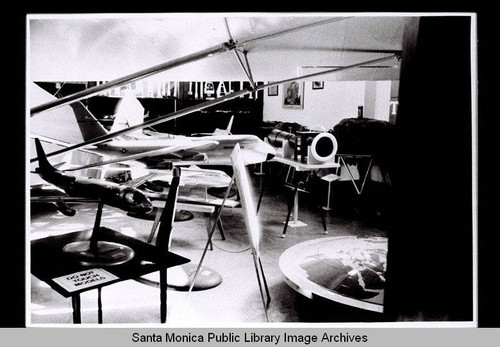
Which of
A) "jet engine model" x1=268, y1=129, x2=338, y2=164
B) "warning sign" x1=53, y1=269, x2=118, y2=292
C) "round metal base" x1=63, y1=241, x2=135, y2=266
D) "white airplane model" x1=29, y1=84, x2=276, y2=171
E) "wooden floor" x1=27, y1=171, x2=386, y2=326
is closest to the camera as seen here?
"warning sign" x1=53, y1=269, x2=118, y2=292

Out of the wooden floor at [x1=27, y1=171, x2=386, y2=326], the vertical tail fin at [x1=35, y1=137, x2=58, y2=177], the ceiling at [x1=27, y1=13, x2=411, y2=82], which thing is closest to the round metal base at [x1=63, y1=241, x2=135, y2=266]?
the wooden floor at [x1=27, y1=171, x2=386, y2=326]

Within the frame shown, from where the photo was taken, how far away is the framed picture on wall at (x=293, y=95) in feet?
29.1

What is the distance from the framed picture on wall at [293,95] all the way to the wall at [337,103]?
103mm

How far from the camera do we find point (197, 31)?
170cm

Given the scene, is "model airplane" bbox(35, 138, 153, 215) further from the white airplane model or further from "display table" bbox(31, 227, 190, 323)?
the white airplane model

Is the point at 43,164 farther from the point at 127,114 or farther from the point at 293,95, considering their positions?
the point at 293,95

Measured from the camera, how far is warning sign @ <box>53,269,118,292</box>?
1.50 metres

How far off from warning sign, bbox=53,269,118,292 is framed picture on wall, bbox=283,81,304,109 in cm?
765

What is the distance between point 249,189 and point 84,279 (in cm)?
152

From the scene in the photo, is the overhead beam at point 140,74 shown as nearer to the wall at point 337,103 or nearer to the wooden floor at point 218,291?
the wooden floor at point 218,291

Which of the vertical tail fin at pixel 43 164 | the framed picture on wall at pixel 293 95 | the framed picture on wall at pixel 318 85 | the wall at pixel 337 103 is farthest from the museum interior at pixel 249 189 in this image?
the framed picture on wall at pixel 293 95
